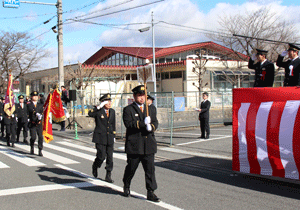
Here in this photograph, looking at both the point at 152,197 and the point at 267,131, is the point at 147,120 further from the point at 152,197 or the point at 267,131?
the point at 267,131

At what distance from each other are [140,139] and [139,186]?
1.50 meters

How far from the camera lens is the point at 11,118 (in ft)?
46.3

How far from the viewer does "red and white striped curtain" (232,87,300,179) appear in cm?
646

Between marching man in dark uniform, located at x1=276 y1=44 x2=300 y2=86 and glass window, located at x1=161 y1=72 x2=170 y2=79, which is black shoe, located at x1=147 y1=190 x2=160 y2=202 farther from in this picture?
glass window, located at x1=161 y1=72 x2=170 y2=79

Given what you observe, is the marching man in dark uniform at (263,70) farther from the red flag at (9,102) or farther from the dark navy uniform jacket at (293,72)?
the red flag at (9,102)

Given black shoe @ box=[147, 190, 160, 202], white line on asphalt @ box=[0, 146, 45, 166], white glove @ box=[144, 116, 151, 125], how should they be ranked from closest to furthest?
1. white glove @ box=[144, 116, 151, 125]
2. black shoe @ box=[147, 190, 160, 202]
3. white line on asphalt @ box=[0, 146, 45, 166]

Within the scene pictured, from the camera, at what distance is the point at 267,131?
6.89 metres

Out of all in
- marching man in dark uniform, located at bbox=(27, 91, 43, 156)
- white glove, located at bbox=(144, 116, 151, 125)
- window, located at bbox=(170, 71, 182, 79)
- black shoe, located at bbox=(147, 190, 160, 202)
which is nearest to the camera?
white glove, located at bbox=(144, 116, 151, 125)

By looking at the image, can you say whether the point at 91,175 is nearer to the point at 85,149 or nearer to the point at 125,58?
the point at 85,149

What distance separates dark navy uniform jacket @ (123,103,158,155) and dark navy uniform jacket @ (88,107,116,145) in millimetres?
1758

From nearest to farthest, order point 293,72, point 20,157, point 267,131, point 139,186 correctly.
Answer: point 139,186
point 267,131
point 293,72
point 20,157

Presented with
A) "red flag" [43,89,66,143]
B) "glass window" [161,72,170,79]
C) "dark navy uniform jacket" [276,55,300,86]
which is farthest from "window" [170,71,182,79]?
"dark navy uniform jacket" [276,55,300,86]

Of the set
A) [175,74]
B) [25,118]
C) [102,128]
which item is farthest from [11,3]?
[175,74]

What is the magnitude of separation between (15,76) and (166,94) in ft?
86.5
